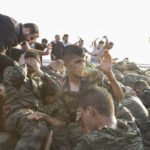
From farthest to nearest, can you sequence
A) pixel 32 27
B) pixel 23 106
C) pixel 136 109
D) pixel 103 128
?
pixel 136 109
pixel 32 27
pixel 23 106
pixel 103 128

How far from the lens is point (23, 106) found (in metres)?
5.58

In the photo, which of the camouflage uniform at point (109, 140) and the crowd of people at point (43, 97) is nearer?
the camouflage uniform at point (109, 140)

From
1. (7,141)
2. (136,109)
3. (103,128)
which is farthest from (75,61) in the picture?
(136,109)

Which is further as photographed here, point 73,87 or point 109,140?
point 73,87

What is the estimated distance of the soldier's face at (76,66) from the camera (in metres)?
5.32

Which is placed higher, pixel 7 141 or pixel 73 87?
pixel 73 87

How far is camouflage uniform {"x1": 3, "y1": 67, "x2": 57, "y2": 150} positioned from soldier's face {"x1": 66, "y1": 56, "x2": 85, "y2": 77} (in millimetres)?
543

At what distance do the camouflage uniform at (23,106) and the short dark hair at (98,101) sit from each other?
1.30m

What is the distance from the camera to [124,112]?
19.1 feet

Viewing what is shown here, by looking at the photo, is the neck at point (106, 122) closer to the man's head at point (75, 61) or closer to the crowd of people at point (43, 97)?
the crowd of people at point (43, 97)

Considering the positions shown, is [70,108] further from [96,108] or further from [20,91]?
[96,108]

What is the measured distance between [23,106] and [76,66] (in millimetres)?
817

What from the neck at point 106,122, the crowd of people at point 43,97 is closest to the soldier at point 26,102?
the crowd of people at point 43,97

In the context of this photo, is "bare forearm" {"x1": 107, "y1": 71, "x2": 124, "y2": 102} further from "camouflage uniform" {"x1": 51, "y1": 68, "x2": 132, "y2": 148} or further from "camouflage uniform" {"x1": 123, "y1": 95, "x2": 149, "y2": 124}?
"camouflage uniform" {"x1": 123, "y1": 95, "x2": 149, "y2": 124}
